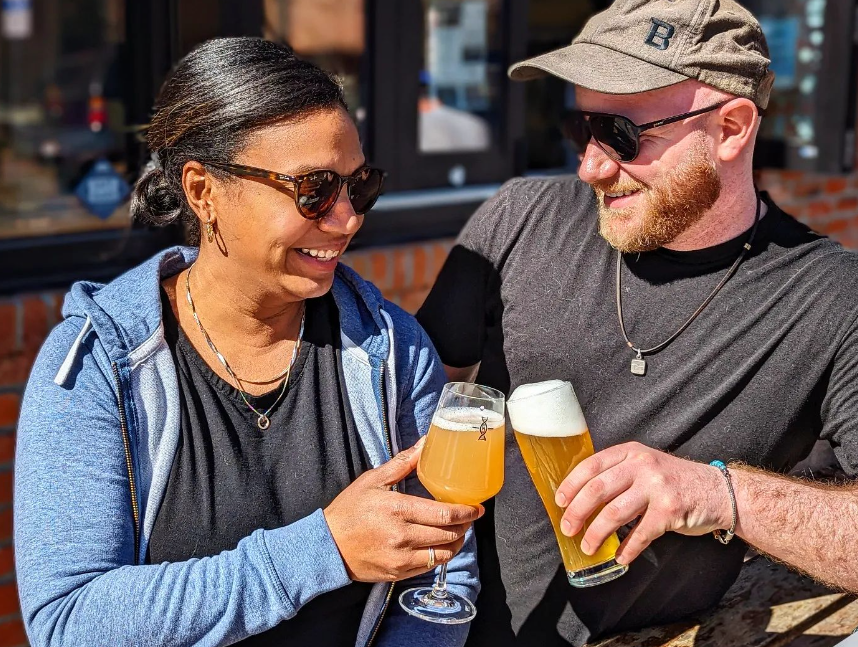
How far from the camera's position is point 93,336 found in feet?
6.14

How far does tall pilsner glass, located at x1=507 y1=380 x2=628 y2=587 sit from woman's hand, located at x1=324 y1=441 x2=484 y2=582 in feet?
0.73

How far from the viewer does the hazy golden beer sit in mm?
1824

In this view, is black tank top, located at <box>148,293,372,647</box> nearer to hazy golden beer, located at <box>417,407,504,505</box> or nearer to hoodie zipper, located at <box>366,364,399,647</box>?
hoodie zipper, located at <box>366,364,399,647</box>

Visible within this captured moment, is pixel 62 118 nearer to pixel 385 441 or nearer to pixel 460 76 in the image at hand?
pixel 460 76

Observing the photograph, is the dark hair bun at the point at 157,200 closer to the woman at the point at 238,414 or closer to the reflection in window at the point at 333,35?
the woman at the point at 238,414

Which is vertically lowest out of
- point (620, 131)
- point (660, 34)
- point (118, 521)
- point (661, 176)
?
point (118, 521)

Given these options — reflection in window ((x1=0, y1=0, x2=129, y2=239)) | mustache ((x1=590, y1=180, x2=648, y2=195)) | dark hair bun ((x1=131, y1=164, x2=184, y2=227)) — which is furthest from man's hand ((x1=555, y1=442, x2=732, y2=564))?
reflection in window ((x1=0, y1=0, x2=129, y2=239))

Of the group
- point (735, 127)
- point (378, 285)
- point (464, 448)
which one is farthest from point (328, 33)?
point (464, 448)

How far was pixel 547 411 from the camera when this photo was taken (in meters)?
1.91

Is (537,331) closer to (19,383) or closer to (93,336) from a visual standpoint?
(93,336)

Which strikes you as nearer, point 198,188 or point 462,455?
point 462,455

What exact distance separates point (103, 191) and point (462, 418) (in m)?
2.08

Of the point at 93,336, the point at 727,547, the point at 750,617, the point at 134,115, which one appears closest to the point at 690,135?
the point at 727,547

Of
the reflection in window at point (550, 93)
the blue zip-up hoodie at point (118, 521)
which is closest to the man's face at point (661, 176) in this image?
the blue zip-up hoodie at point (118, 521)
